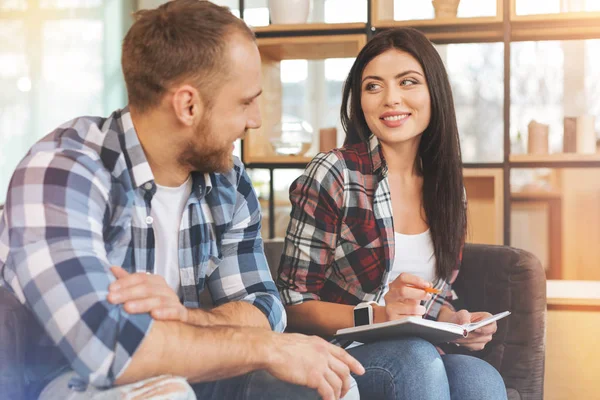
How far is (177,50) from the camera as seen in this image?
51.6 inches

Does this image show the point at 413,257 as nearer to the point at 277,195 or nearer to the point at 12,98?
the point at 277,195

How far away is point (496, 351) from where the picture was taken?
1898 millimetres

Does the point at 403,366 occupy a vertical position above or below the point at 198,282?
below

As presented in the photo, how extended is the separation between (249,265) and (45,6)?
277 cm

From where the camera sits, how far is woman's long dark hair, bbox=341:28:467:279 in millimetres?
1841

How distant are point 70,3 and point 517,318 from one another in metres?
3.01

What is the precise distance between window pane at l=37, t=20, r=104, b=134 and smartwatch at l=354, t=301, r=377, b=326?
2.56 meters

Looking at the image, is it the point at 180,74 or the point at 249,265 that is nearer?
the point at 180,74

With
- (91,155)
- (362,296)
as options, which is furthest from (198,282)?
(362,296)

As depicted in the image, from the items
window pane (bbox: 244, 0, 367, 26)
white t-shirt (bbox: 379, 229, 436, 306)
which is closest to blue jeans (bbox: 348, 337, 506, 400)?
white t-shirt (bbox: 379, 229, 436, 306)

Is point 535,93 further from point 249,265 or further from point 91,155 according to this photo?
point 91,155

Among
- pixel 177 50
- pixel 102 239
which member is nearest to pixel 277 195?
pixel 177 50

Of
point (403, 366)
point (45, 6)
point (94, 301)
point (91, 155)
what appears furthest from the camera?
point (45, 6)

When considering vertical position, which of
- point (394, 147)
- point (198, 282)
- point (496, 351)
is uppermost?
point (394, 147)
